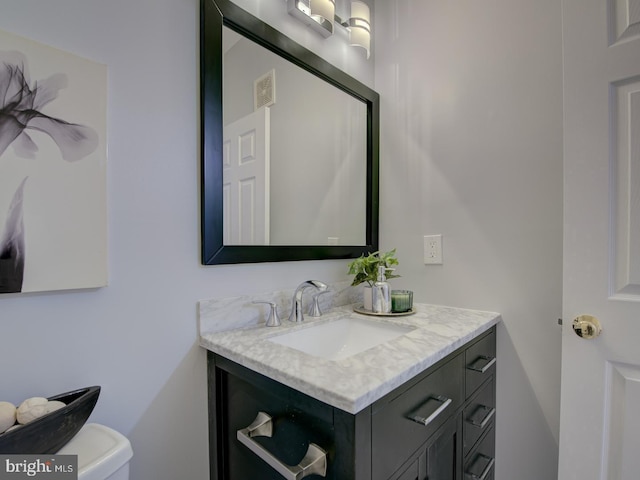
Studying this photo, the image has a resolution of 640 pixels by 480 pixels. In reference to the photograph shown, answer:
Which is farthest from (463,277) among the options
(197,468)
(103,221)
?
(103,221)

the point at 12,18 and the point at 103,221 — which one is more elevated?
the point at 12,18

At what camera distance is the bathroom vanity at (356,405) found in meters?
0.63

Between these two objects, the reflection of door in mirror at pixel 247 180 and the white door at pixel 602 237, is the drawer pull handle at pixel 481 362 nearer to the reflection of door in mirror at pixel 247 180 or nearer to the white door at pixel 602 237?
the white door at pixel 602 237

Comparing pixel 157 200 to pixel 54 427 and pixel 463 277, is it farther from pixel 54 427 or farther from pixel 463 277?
pixel 463 277

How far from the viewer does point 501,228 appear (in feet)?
4.07

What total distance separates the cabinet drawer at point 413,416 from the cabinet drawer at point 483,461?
0.29 m

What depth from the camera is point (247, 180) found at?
1.10 m

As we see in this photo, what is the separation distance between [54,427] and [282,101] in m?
1.15

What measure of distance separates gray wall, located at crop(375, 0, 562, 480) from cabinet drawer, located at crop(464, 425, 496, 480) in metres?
0.05

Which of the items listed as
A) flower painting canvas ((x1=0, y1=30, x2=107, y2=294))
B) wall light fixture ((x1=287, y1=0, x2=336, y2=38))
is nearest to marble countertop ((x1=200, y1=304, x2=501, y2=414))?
flower painting canvas ((x1=0, y1=30, x2=107, y2=294))

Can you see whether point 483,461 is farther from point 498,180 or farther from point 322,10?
point 322,10

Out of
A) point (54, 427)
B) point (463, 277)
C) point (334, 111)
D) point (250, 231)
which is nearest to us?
point (54, 427)

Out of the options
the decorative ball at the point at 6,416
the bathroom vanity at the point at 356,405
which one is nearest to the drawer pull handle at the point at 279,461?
the bathroom vanity at the point at 356,405

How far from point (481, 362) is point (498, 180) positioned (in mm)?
694
